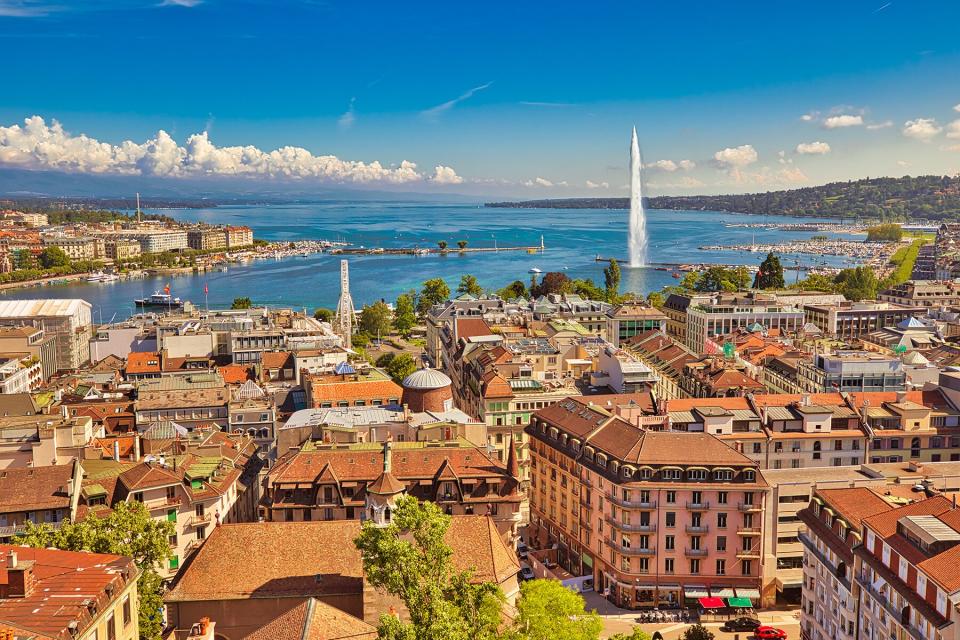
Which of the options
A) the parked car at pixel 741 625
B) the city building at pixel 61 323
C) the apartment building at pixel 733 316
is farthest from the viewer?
the apartment building at pixel 733 316

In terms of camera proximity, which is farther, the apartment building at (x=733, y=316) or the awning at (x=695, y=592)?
the apartment building at (x=733, y=316)

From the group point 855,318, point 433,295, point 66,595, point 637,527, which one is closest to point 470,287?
point 433,295

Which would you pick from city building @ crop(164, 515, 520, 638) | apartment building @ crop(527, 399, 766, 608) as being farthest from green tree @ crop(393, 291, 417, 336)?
city building @ crop(164, 515, 520, 638)

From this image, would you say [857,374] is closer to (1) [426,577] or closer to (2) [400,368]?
(2) [400,368]

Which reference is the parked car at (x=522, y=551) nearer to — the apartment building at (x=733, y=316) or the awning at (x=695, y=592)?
the awning at (x=695, y=592)

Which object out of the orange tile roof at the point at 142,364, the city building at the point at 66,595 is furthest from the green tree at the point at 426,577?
the orange tile roof at the point at 142,364

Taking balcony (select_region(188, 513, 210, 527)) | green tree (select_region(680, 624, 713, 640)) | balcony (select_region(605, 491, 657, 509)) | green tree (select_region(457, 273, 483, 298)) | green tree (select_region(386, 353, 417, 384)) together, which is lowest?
green tree (select_region(680, 624, 713, 640))

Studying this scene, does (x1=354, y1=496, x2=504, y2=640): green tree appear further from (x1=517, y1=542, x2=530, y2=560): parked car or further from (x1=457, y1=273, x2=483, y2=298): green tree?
(x1=457, y1=273, x2=483, y2=298): green tree
